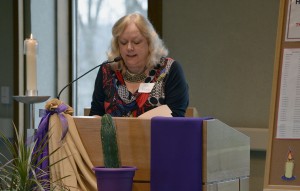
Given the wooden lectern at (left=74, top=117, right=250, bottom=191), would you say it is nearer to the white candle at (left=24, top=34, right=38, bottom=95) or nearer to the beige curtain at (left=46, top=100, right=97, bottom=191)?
the beige curtain at (left=46, top=100, right=97, bottom=191)

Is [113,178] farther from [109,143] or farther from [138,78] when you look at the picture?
[138,78]

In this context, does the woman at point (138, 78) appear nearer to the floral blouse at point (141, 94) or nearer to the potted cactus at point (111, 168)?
the floral blouse at point (141, 94)

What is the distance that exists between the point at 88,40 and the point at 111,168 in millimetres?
3291

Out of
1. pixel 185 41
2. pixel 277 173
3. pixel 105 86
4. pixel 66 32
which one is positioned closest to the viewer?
pixel 277 173

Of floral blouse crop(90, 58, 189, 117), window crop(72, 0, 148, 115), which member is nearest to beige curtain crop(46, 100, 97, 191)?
floral blouse crop(90, 58, 189, 117)

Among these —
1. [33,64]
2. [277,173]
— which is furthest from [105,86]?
[277,173]

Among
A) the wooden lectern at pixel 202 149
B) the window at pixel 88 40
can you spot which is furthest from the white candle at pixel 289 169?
the window at pixel 88 40

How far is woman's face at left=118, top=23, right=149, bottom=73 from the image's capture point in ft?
9.73

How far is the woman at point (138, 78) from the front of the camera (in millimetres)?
2879

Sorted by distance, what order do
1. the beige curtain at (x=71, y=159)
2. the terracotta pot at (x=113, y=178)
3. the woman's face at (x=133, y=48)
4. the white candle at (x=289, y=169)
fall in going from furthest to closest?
the woman's face at (x=133, y=48) < the white candle at (x=289, y=169) < the beige curtain at (x=71, y=159) < the terracotta pot at (x=113, y=178)

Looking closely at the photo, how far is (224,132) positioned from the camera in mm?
2084

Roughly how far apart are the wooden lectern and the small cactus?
0.35ft

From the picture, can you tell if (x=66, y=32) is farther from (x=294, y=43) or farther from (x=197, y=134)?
(x=197, y=134)

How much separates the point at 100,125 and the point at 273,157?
750mm
